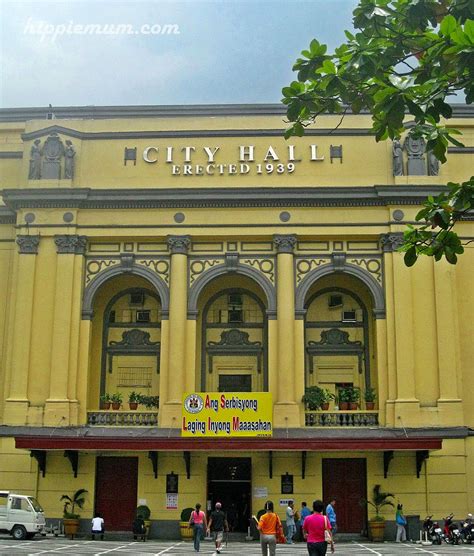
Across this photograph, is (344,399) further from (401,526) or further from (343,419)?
(401,526)

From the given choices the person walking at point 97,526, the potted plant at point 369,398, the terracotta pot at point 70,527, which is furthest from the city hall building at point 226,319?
the person walking at point 97,526

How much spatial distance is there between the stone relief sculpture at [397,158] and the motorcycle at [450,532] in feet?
44.9

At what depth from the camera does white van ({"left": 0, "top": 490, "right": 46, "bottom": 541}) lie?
2911 centimetres

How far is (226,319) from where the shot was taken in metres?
36.1

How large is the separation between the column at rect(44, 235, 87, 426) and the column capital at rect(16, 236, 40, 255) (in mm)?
839

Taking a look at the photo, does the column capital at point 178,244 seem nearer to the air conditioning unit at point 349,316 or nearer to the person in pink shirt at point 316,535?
the air conditioning unit at point 349,316

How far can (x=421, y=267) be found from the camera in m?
32.7

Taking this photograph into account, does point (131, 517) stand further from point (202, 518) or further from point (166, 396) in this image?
point (202, 518)

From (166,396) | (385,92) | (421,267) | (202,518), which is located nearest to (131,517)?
(166,396)

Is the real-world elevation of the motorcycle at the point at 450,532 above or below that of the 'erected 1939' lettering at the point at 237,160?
below

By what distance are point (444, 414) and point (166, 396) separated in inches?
425

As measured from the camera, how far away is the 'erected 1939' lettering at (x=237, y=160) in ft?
112

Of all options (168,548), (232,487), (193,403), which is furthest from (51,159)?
(168,548)

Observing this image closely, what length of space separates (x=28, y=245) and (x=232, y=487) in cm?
1291
